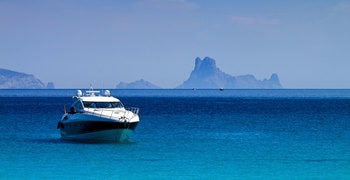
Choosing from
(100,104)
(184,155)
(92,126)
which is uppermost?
(100,104)

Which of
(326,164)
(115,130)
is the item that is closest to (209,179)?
(326,164)

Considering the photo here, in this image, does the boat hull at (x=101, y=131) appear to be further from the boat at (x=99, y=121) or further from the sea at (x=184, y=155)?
the sea at (x=184, y=155)

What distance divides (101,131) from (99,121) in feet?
3.22

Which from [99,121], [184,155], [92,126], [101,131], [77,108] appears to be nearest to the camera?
[184,155]

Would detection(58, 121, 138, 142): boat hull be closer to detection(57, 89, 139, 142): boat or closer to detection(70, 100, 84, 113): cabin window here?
detection(57, 89, 139, 142): boat

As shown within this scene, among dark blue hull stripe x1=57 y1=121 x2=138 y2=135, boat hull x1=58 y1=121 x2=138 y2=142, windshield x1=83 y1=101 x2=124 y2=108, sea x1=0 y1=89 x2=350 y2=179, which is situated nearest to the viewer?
sea x1=0 y1=89 x2=350 y2=179

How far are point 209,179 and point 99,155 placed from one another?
1176 centimetres

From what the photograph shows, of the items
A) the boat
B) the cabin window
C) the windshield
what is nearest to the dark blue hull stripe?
the boat

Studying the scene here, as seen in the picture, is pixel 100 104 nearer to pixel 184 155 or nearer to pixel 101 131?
pixel 101 131

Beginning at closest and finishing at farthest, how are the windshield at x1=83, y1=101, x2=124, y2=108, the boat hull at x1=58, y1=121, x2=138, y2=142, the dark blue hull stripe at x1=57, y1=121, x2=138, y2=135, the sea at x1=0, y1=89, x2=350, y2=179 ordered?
the sea at x1=0, y1=89, x2=350, y2=179 < the dark blue hull stripe at x1=57, y1=121, x2=138, y2=135 < the boat hull at x1=58, y1=121, x2=138, y2=142 < the windshield at x1=83, y1=101, x2=124, y2=108

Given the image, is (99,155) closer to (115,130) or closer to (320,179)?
(115,130)

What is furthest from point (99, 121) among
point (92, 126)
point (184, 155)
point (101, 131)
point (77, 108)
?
point (184, 155)

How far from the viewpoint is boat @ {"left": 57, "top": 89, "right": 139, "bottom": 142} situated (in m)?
47.7

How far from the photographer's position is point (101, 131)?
4828 cm
